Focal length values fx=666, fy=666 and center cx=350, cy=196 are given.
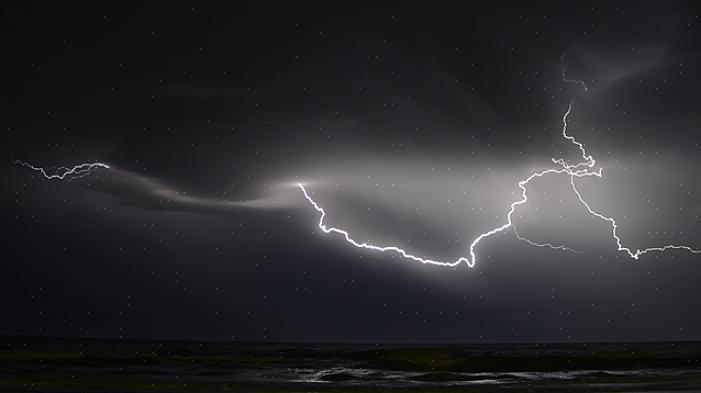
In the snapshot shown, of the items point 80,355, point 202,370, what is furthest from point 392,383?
point 80,355

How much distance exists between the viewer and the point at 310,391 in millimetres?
16578

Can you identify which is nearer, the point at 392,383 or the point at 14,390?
the point at 14,390

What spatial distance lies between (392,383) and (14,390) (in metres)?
9.64

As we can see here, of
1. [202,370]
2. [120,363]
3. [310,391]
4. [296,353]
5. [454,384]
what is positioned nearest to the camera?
[310,391]

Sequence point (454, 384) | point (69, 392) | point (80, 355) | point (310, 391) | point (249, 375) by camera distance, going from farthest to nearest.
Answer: point (80, 355), point (249, 375), point (454, 384), point (310, 391), point (69, 392)

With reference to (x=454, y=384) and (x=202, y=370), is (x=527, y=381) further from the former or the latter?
(x=202, y=370)

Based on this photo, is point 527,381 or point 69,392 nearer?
point 69,392

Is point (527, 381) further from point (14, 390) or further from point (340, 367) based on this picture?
point (14, 390)

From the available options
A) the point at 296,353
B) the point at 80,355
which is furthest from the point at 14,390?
the point at 296,353

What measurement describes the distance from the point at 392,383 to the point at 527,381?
12.9 ft

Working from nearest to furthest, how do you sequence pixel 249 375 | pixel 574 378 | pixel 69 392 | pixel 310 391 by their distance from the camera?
pixel 69 392, pixel 310 391, pixel 574 378, pixel 249 375

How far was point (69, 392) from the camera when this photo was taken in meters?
14.3

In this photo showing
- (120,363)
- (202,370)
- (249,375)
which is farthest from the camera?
(120,363)

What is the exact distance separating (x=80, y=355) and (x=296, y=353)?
11.4m
